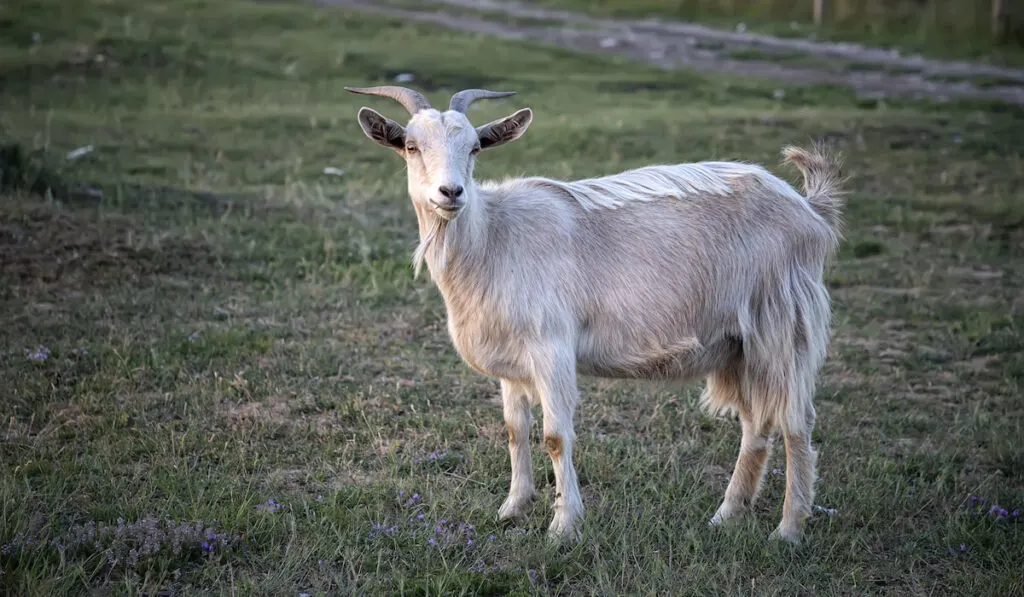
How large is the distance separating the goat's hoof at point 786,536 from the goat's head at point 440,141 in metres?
2.17

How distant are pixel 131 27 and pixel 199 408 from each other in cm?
1594

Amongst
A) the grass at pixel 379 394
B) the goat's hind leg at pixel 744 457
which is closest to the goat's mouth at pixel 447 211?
the grass at pixel 379 394

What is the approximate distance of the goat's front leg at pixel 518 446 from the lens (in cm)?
543

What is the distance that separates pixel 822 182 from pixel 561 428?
6.67ft

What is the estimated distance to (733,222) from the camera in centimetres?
545

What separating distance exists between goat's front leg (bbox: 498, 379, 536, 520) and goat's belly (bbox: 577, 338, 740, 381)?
13.9 inches

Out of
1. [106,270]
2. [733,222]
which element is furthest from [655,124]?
[733,222]

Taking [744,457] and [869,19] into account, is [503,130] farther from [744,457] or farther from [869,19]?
[869,19]

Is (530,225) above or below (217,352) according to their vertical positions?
above

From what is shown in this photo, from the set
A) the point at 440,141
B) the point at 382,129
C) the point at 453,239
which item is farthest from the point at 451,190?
the point at 382,129

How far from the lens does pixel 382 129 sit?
530 cm

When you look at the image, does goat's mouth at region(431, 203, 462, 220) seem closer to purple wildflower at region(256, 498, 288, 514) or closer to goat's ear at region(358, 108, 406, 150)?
goat's ear at region(358, 108, 406, 150)

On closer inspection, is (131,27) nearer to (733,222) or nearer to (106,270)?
(106,270)

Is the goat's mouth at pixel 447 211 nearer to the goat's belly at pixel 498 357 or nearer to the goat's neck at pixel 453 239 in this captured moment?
the goat's neck at pixel 453 239
